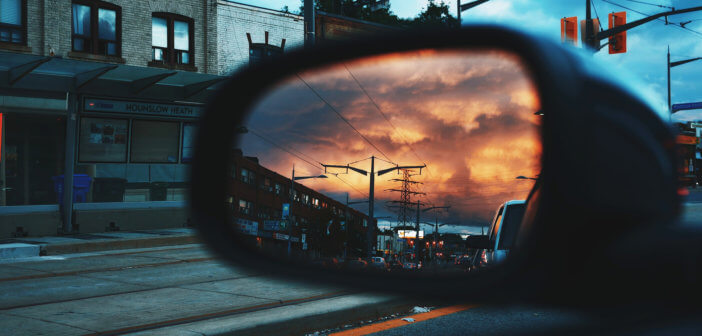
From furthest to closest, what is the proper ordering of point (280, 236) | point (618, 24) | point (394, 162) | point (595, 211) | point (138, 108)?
1. point (618, 24)
2. point (138, 108)
3. point (280, 236)
4. point (394, 162)
5. point (595, 211)

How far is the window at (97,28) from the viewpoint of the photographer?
18.5 meters

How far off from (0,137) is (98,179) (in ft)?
8.03

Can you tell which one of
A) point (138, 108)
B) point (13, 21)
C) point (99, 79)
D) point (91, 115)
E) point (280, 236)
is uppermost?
point (13, 21)

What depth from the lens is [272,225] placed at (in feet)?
5.89

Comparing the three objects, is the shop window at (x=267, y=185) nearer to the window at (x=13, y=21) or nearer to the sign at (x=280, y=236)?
the sign at (x=280, y=236)

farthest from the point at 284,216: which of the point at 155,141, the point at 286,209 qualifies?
the point at 155,141

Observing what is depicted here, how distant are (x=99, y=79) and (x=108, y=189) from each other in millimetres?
2844

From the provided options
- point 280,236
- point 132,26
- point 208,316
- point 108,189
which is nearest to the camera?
point 280,236

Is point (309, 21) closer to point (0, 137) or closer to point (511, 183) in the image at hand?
point (0, 137)

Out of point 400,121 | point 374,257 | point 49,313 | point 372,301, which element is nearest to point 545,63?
point 400,121

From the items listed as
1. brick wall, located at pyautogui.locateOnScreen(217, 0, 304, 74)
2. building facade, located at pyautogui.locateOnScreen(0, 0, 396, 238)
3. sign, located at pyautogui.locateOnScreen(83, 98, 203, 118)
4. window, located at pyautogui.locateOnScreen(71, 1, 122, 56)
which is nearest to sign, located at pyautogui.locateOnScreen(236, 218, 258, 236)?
building facade, located at pyautogui.locateOnScreen(0, 0, 396, 238)

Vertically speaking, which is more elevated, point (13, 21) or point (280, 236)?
point (13, 21)

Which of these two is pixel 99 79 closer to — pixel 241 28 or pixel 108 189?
pixel 108 189

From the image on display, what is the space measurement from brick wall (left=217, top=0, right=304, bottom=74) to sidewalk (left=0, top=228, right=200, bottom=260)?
6804 mm
